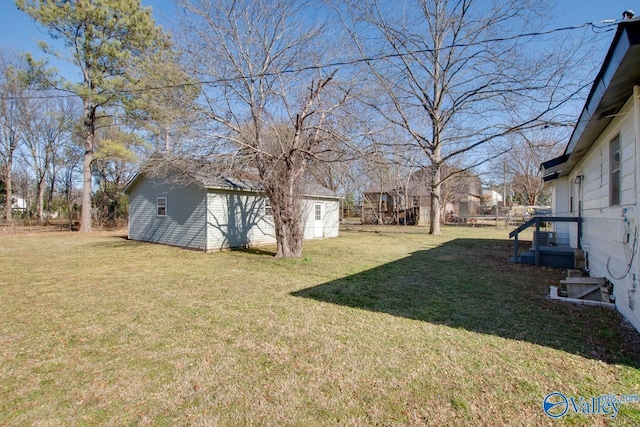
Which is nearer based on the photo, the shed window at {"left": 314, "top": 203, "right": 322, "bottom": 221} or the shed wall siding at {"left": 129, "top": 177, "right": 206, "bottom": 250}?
the shed wall siding at {"left": 129, "top": 177, "right": 206, "bottom": 250}

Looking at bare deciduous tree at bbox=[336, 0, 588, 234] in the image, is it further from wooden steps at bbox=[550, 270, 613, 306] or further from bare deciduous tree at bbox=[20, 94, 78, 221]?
bare deciduous tree at bbox=[20, 94, 78, 221]

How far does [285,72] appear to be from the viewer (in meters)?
9.05

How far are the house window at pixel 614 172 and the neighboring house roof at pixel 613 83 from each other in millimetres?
357

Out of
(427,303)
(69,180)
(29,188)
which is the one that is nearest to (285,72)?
(427,303)

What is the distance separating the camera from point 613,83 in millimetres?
3340

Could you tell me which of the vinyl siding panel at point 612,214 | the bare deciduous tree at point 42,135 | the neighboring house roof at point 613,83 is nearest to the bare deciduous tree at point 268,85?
the neighboring house roof at point 613,83

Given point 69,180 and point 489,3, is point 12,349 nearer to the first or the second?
point 489,3

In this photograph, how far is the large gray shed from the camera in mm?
11016

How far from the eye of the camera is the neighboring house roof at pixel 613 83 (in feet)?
8.57

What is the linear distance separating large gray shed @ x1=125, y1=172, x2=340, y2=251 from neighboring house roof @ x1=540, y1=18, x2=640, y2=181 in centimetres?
673

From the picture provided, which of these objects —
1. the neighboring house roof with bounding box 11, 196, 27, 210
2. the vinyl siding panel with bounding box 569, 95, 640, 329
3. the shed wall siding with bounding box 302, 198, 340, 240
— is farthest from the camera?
the neighboring house roof with bounding box 11, 196, 27, 210
